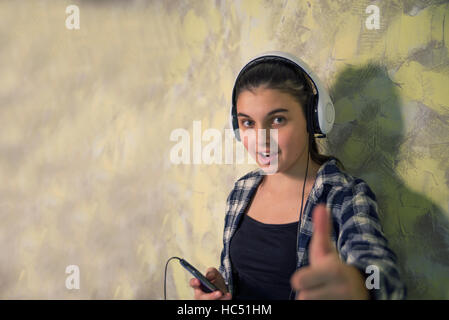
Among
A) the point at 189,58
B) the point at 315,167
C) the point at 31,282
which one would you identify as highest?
the point at 189,58

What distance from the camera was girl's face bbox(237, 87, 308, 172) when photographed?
88 centimetres

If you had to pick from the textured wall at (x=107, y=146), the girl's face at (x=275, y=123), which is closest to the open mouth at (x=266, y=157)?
the girl's face at (x=275, y=123)

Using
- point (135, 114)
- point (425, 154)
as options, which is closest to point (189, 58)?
point (135, 114)

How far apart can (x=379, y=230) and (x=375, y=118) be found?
1.29 ft

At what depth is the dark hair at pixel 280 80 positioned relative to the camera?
89 cm

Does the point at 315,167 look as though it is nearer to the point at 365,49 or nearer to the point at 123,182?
the point at 365,49

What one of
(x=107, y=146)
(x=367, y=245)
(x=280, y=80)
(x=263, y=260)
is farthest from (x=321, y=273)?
(x=107, y=146)

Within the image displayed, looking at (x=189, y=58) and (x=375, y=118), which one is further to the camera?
(x=189, y=58)

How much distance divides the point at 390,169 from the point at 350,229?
1.08ft

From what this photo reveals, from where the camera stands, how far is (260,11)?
1268 millimetres

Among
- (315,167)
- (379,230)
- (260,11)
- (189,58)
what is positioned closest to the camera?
(379,230)
